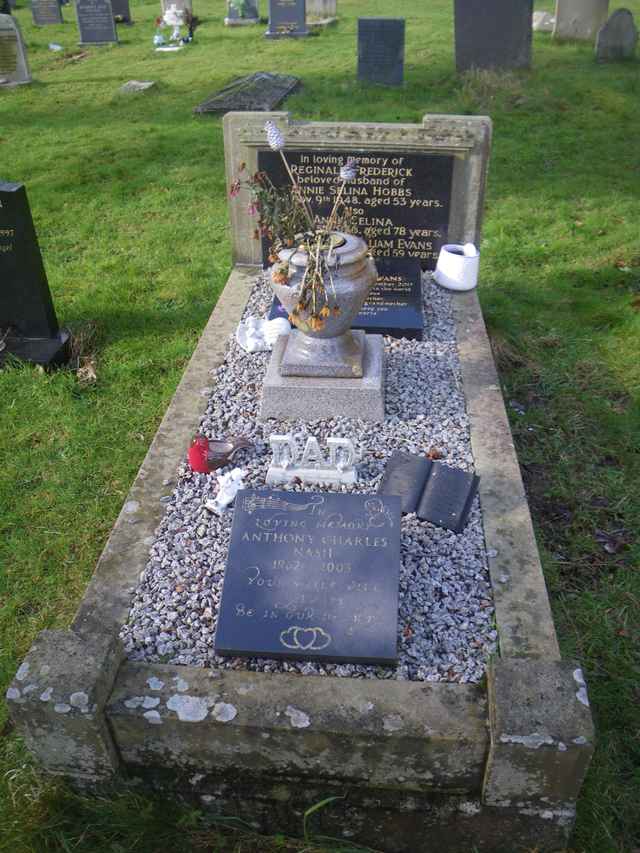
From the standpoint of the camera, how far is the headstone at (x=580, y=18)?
15.7 metres

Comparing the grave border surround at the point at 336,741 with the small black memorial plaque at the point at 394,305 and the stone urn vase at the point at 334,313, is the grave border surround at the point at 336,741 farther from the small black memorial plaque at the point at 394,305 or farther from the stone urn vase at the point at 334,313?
the small black memorial plaque at the point at 394,305

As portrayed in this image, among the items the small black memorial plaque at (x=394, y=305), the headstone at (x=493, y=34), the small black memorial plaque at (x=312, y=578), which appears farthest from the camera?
the headstone at (x=493, y=34)

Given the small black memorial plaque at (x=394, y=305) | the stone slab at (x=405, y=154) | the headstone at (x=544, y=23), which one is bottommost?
the small black memorial plaque at (x=394, y=305)

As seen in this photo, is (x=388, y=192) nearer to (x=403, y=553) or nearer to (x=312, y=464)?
(x=312, y=464)

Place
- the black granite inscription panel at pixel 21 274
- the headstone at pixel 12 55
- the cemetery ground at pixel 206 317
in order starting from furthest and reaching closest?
the headstone at pixel 12 55 → the black granite inscription panel at pixel 21 274 → the cemetery ground at pixel 206 317

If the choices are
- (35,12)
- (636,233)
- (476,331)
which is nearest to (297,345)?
(476,331)

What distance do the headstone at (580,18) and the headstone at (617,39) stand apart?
136 cm

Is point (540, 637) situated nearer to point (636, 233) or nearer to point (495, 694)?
point (495, 694)

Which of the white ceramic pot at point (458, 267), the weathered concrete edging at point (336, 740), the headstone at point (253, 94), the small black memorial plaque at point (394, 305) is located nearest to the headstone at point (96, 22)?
the headstone at point (253, 94)

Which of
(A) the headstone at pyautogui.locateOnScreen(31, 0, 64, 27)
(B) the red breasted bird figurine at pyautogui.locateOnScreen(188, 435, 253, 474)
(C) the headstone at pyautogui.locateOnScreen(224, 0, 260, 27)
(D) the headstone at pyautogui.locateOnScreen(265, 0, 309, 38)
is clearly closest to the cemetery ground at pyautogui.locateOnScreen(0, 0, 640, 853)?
(B) the red breasted bird figurine at pyautogui.locateOnScreen(188, 435, 253, 474)

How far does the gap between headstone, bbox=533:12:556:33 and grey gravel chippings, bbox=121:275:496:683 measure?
47.5 ft

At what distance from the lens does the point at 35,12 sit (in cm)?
2023

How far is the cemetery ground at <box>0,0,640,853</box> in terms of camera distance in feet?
12.4

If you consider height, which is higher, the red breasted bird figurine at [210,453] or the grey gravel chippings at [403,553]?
the red breasted bird figurine at [210,453]
